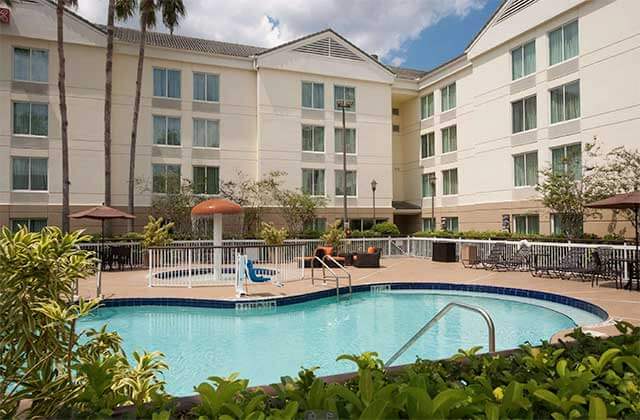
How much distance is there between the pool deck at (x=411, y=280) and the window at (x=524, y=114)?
969 cm

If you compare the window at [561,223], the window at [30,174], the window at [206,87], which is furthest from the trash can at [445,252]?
the window at [30,174]

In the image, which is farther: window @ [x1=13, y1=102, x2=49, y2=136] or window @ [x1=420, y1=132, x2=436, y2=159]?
window @ [x1=420, y1=132, x2=436, y2=159]

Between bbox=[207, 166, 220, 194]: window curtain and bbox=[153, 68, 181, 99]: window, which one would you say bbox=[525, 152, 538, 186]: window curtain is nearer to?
bbox=[207, 166, 220, 194]: window curtain

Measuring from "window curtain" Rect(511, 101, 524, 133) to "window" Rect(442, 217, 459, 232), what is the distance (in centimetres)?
692

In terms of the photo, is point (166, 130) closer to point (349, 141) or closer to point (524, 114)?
point (349, 141)

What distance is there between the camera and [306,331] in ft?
31.4

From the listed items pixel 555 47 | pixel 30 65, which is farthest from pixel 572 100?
pixel 30 65

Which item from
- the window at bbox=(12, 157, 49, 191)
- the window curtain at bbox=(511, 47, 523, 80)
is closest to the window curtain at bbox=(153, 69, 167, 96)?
the window at bbox=(12, 157, 49, 191)

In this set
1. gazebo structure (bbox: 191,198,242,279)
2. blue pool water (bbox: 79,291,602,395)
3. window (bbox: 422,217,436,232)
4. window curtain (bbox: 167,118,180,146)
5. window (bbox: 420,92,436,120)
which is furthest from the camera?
window (bbox: 420,92,436,120)

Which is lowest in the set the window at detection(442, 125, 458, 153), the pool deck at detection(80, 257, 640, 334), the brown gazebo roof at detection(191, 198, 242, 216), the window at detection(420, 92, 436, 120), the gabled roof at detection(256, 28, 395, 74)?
the pool deck at detection(80, 257, 640, 334)

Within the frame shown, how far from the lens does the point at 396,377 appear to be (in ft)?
7.82

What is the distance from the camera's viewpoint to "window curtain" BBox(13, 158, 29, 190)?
22.5 meters

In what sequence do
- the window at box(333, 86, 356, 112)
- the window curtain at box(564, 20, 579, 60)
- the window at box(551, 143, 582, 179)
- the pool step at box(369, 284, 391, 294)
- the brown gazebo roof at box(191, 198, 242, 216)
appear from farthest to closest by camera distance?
the window at box(333, 86, 356, 112) < the window curtain at box(564, 20, 579, 60) < the window at box(551, 143, 582, 179) < the brown gazebo roof at box(191, 198, 242, 216) < the pool step at box(369, 284, 391, 294)

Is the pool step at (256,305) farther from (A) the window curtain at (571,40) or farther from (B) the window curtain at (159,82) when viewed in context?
(B) the window curtain at (159,82)
